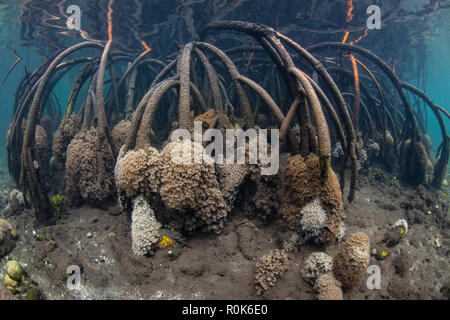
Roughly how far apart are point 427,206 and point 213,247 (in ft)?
15.5

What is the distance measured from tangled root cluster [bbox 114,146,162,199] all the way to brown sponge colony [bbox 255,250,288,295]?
161 centimetres

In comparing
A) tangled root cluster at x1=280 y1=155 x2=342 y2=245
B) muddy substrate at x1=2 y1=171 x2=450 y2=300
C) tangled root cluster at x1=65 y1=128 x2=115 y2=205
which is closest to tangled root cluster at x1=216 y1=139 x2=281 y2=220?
muddy substrate at x1=2 y1=171 x2=450 y2=300

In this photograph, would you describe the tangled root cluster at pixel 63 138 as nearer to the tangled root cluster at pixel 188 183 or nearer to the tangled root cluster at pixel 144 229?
the tangled root cluster at pixel 144 229

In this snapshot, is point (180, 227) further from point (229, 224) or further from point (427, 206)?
point (427, 206)

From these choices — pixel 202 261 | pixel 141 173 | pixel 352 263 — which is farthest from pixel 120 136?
pixel 352 263

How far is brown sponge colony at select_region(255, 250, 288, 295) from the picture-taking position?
2674 millimetres

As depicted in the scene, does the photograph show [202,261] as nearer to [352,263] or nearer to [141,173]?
[141,173]

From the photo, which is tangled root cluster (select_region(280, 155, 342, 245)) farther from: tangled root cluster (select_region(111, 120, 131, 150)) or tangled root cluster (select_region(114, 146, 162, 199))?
tangled root cluster (select_region(111, 120, 131, 150))

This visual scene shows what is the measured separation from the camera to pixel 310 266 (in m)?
2.73

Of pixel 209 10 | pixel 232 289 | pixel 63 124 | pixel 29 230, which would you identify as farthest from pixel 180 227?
pixel 209 10

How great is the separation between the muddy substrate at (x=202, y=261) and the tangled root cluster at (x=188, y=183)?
0.52 metres
